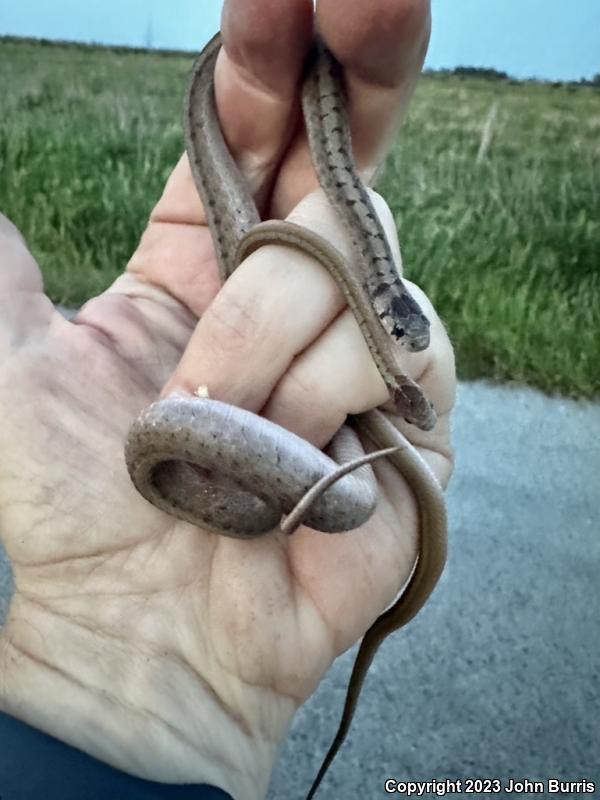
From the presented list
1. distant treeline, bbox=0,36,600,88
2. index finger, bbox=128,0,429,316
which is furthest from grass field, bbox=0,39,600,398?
index finger, bbox=128,0,429,316

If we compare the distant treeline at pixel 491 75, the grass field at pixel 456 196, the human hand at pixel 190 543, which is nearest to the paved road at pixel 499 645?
the grass field at pixel 456 196

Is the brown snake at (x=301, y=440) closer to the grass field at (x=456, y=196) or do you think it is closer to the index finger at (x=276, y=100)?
the index finger at (x=276, y=100)

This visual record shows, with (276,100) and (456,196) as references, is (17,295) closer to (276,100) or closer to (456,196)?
(276,100)

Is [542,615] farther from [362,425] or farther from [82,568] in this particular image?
[82,568]

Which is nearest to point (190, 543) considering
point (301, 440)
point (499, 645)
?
point (301, 440)

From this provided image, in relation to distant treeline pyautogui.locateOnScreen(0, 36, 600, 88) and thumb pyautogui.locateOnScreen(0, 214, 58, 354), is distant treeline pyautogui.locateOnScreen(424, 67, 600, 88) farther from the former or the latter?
thumb pyautogui.locateOnScreen(0, 214, 58, 354)
